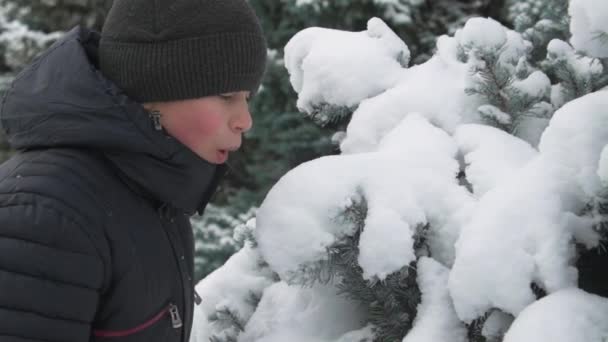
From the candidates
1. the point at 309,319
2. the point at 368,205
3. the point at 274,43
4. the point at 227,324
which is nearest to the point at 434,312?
the point at 368,205

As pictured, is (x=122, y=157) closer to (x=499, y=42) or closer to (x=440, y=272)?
(x=440, y=272)

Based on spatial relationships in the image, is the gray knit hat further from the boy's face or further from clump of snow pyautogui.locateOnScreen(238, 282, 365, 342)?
clump of snow pyautogui.locateOnScreen(238, 282, 365, 342)

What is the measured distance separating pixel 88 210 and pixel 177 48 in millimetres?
387

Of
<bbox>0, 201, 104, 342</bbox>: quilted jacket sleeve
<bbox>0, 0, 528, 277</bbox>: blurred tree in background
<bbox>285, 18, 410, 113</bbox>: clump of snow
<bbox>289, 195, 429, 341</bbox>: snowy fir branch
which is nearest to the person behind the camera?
<bbox>0, 201, 104, 342</bbox>: quilted jacket sleeve

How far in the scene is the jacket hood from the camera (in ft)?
4.73

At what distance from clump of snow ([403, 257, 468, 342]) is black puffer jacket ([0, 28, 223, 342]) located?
54cm

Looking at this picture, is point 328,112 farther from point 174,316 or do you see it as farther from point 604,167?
point 604,167

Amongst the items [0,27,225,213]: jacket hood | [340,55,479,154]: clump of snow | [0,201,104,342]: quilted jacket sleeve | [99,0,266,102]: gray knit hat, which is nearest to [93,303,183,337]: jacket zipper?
[0,201,104,342]: quilted jacket sleeve

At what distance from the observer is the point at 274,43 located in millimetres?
4461

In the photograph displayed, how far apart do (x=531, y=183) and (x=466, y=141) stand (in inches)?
13.7

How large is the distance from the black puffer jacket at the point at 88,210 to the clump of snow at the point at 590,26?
0.81 meters

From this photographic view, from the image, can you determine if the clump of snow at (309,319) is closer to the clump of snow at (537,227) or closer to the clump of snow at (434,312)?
the clump of snow at (434,312)

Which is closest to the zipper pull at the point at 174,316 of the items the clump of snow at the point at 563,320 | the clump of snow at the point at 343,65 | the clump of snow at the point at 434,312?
Answer: the clump of snow at the point at 434,312

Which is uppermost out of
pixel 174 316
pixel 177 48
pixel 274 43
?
pixel 177 48
